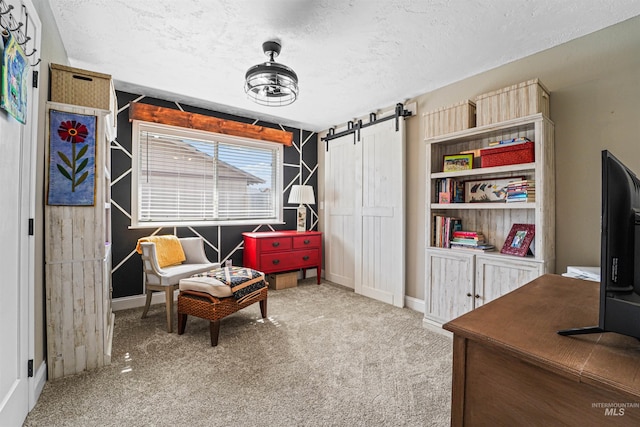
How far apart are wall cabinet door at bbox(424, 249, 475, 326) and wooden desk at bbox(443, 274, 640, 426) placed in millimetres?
1577

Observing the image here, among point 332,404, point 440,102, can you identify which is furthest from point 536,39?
point 332,404

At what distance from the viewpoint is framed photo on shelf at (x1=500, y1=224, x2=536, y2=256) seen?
231 centimetres

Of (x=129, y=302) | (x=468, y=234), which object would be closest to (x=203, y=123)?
(x=129, y=302)

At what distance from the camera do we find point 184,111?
11.9 feet

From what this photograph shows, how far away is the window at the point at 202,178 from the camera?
346 centimetres

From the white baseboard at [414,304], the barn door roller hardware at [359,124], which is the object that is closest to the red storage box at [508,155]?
the barn door roller hardware at [359,124]

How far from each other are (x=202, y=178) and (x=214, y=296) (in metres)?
1.95

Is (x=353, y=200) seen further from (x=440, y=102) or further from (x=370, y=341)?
(x=370, y=341)

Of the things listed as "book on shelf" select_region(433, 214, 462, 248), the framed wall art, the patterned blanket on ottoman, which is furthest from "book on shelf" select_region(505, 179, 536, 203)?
the framed wall art

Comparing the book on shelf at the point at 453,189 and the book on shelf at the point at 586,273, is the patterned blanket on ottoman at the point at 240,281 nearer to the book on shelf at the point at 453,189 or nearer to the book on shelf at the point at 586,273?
the book on shelf at the point at 453,189

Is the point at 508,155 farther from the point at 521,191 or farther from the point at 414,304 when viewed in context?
the point at 414,304

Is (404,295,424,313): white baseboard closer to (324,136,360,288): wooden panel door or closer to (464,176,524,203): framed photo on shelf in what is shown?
(324,136,360,288): wooden panel door

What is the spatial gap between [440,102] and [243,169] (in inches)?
106

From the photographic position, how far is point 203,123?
147 inches
